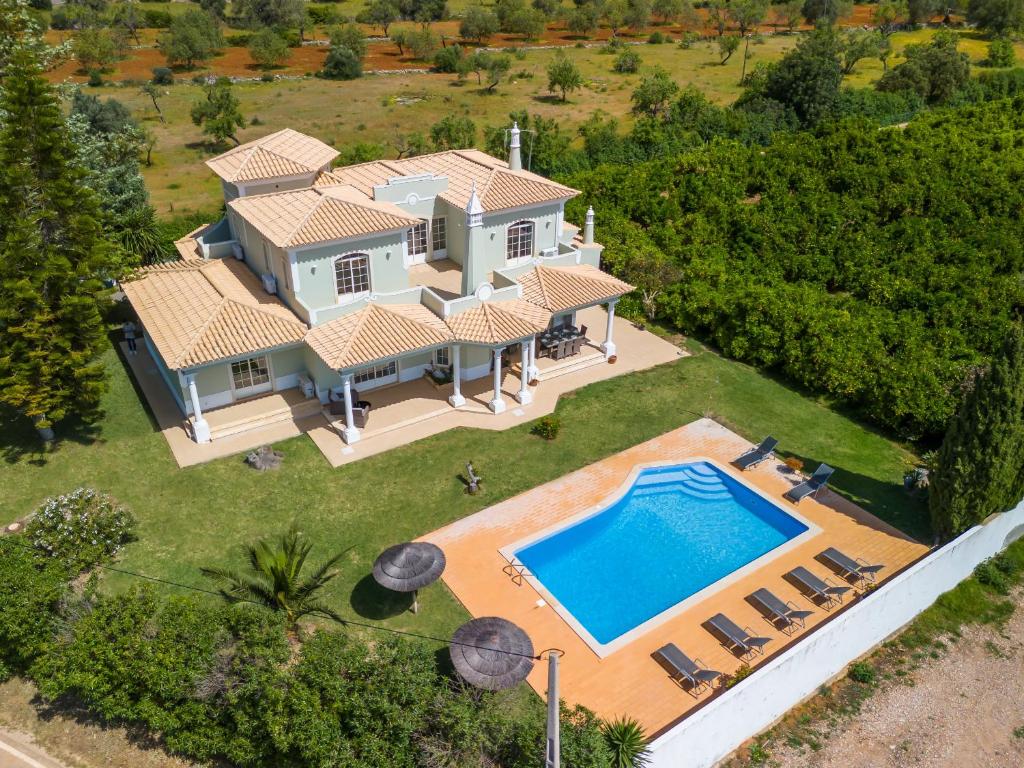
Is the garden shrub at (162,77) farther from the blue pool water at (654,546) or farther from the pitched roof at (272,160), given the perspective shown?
the blue pool water at (654,546)

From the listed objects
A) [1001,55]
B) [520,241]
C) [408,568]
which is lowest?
[408,568]

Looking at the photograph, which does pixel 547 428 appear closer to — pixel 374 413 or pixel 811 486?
pixel 374 413

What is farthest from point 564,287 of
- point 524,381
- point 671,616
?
point 671,616

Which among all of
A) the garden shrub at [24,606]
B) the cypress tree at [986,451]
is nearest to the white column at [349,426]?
the garden shrub at [24,606]

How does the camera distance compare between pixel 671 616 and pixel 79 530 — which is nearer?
pixel 671 616

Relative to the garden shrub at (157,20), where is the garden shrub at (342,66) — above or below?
below

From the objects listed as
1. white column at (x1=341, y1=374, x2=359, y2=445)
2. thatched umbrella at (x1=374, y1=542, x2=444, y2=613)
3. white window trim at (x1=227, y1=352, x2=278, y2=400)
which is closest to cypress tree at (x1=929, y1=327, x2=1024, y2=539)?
thatched umbrella at (x1=374, y1=542, x2=444, y2=613)

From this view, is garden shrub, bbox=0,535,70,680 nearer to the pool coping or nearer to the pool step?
the pool coping
